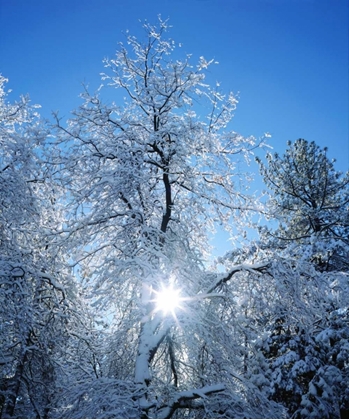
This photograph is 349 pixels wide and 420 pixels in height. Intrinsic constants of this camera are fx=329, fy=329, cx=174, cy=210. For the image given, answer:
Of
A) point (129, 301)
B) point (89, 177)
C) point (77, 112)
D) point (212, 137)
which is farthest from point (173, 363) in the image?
point (77, 112)

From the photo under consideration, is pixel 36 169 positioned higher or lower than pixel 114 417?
higher

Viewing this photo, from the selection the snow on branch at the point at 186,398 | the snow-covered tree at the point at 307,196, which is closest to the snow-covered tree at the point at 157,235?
the snow on branch at the point at 186,398

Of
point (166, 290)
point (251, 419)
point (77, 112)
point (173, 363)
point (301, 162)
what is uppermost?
point (301, 162)

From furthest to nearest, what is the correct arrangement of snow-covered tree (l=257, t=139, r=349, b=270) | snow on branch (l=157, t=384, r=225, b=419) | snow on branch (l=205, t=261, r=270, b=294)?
1. snow-covered tree (l=257, t=139, r=349, b=270)
2. snow on branch (l=205, t=261, r=270, b=294)
3. snow on branch (l=157, t=384, r=225, b=419)

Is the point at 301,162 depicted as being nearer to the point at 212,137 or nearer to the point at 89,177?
the point at 212,137

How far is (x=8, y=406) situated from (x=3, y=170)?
529 centimetres

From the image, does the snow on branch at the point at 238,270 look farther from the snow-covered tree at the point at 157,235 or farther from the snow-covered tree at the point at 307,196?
the snow-covered tree at the point at 307,196

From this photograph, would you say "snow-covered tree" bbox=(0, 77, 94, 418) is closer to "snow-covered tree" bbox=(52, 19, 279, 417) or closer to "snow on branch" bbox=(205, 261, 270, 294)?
"snow-covered tree" bbox=(52, 19, 279, 417)

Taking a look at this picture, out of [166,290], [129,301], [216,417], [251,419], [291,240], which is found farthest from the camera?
[291,240]

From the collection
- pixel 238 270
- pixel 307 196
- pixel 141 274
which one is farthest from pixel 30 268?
pixel 307 196

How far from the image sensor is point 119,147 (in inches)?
257

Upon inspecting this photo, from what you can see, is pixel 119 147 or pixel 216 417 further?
pixel 119 147

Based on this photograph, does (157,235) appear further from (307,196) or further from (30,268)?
(307,196)

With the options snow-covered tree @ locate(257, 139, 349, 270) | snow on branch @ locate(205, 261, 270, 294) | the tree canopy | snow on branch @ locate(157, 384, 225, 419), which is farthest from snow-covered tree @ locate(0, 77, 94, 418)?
snow-covered tree @ locate(257, 139, 349, 270)
